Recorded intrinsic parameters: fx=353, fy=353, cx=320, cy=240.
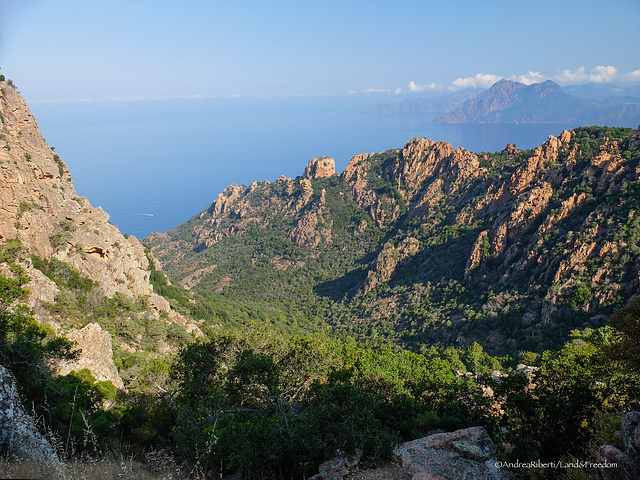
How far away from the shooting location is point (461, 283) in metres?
48.8

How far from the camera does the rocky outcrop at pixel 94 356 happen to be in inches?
583

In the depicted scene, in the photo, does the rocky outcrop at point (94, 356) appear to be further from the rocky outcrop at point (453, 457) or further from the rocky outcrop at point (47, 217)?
the rocky outcrop at point (453, 457)

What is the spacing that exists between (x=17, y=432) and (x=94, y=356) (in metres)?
9.04

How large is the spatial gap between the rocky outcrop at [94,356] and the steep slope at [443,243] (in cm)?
3244

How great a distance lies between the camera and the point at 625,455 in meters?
7.03

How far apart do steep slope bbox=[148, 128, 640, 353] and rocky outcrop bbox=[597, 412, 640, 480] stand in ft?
89.4

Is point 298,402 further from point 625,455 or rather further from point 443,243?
point 443,243

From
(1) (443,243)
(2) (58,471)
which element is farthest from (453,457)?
(1) (443,243)

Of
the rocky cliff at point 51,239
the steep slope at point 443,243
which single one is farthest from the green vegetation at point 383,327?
the rocky cliff at point 51,239

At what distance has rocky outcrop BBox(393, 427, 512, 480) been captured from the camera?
9.63 m

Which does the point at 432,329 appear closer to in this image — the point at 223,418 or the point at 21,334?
the point at 223,418

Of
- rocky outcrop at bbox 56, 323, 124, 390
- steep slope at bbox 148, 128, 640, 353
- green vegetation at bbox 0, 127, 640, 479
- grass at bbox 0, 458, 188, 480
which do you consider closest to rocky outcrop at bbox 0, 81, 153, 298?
green vegetation at bbox 0, 127, 640, 479

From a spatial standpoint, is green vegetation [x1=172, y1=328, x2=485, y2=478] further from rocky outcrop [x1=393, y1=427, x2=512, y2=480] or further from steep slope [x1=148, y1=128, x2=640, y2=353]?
steep slope [x1=148, y1=128, x2=640, y2=353]

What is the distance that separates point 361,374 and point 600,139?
2151 inches
